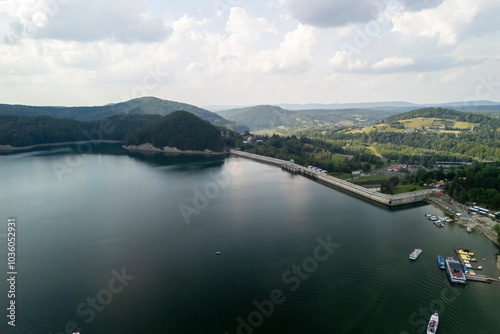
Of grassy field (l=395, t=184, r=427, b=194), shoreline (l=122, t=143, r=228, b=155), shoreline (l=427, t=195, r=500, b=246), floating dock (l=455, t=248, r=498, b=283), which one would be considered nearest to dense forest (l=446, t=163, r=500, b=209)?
shoreline (l=427, t=195, r=500, b=246)

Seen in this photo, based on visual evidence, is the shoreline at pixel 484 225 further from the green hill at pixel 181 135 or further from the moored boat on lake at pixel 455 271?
the green hill at pixel 181 135

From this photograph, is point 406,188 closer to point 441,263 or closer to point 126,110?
point 441,263

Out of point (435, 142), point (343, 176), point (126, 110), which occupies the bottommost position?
point (435, 142)

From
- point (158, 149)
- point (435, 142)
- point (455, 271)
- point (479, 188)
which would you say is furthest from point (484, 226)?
point (158, 149)

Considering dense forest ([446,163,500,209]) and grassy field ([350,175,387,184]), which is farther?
grassy field ([350,175,387,184])

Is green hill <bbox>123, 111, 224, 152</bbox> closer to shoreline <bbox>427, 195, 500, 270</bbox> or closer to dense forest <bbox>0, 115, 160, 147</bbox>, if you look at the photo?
dense forest <bbox>0, 115, 160, 147</bbox>
